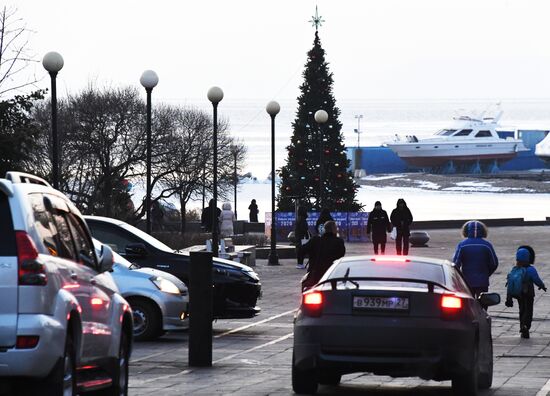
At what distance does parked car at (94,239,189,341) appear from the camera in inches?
778

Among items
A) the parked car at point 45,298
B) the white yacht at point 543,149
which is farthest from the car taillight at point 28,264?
the white yacht at point 543,149

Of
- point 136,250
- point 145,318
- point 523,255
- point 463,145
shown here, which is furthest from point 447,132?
point 145,318

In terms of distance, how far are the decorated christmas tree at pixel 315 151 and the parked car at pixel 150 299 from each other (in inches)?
1854

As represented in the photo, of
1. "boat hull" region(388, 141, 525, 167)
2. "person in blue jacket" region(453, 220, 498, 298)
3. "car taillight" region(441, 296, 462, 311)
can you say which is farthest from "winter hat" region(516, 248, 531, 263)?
"boat hull" region(388, 141, 525, 167)

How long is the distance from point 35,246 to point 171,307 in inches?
420

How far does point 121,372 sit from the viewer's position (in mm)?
11648

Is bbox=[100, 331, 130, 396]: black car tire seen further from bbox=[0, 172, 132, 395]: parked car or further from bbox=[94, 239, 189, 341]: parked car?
bbox=[94, 239, 189, 341]: parked car

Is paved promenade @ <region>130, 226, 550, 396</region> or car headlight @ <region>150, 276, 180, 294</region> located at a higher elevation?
car headlight @ <region>150, 276, 180, 294</region>

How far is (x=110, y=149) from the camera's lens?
2717 inches

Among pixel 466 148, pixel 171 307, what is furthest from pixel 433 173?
pixel 171 307

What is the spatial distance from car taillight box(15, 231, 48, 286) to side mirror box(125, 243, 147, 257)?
1147 cm

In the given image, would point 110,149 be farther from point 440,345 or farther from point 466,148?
point 466,148

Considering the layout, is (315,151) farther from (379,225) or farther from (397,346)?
(397,346)

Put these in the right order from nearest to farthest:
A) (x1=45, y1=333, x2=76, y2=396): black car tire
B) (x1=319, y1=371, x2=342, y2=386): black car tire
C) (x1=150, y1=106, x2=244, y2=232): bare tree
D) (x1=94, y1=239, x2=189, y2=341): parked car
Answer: (x1=45, y1=333, x2=76, y2=396): black car tire
(x1=319, y1=371, x2=342, y2=386): black car tire
(x1=94, y1=239, x2=189, y2=341): parked car
(x1=150, y1=106, x2=244, y2=232): bare tree
